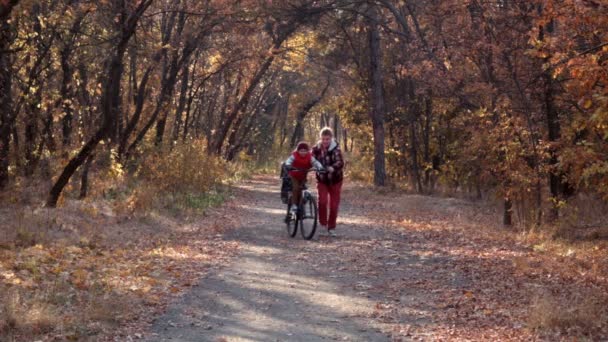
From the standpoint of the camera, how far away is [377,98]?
26719 millimetres

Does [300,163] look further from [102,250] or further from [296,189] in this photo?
[102,250]

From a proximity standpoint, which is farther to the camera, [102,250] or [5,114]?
[5,114]

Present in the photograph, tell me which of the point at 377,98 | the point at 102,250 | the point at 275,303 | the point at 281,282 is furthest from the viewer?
the point at 377,98

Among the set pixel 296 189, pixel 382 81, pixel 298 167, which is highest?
pixel 382 81

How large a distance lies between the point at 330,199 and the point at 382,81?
15649 mm

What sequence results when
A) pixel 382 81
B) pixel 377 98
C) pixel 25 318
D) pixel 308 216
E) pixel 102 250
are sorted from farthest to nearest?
pixel 382 81
pixel 377 98
pixel 308 216
pixel 102 250
pixel 25 318

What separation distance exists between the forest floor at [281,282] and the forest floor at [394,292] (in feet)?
0.06

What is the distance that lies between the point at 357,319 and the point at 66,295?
116 inches

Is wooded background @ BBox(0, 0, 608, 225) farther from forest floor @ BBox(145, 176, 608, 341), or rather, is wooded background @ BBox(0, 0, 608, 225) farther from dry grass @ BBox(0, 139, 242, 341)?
forest floor @ BBox(145, 176, 608, 341)

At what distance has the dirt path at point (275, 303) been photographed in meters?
6.95

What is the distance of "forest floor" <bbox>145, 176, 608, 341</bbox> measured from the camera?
22.6 feet

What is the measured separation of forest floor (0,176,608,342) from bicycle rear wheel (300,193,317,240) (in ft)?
0.84

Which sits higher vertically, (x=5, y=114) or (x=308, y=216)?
(x=5, y=114)

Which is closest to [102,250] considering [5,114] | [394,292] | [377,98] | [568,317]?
[394,292]
